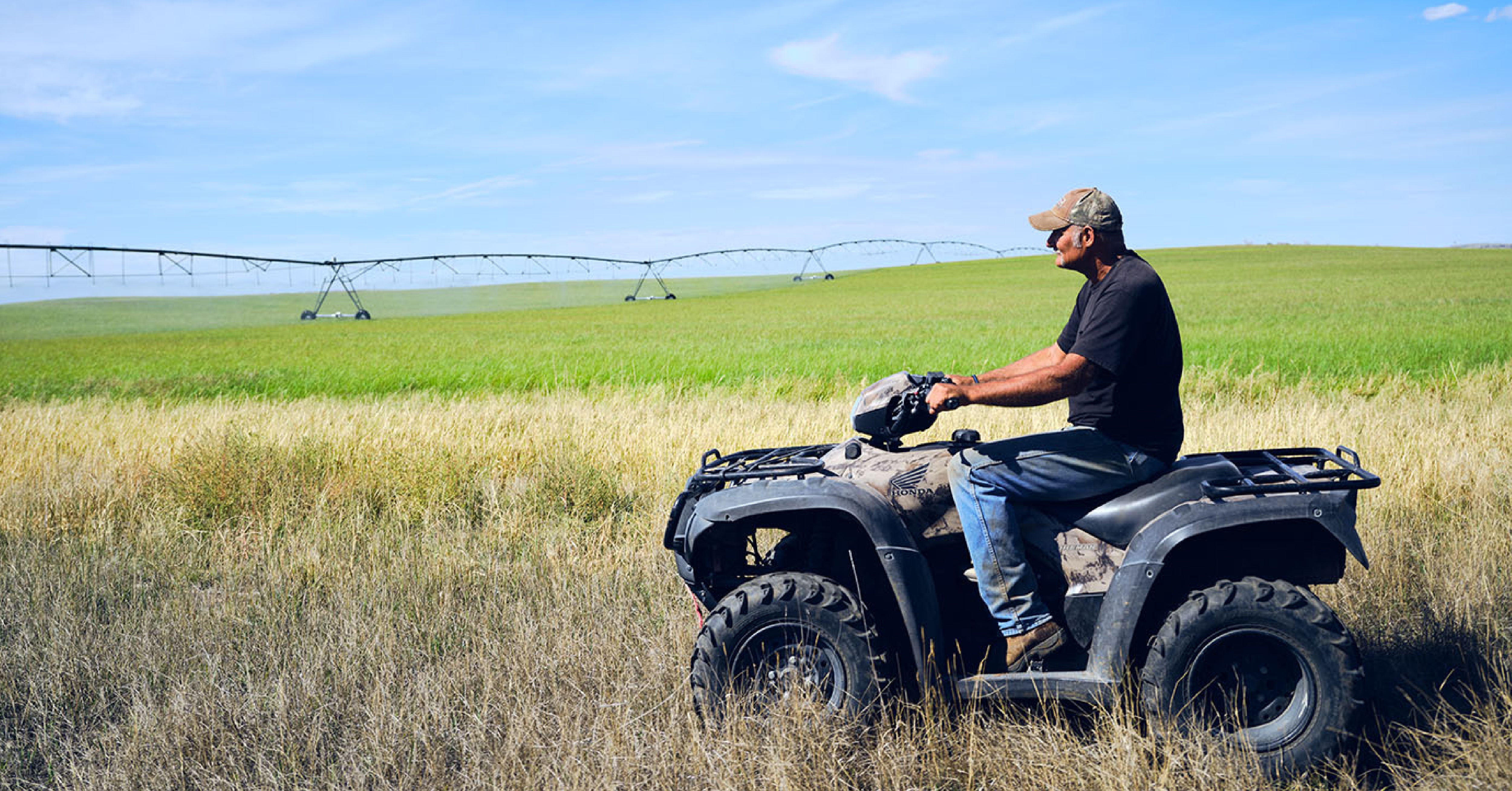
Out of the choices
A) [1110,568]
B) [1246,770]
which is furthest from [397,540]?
[1246,770]

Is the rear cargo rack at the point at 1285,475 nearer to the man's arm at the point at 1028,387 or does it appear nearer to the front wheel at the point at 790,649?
the man's arm at the point at 1028,387

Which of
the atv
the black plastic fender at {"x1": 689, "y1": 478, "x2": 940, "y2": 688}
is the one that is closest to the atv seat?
the atv

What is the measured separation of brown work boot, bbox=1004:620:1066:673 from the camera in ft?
10.9

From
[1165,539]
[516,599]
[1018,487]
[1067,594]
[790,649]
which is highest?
[1018,487]

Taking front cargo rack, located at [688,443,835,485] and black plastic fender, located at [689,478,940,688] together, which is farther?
front cargo rack, located at [688,443,835,485]

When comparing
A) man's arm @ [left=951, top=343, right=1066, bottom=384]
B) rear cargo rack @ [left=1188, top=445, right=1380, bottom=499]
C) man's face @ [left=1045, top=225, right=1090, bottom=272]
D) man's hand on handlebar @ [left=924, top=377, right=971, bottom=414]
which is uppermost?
man's face @ [left=1045, top=225, right=1090, bottom=272]

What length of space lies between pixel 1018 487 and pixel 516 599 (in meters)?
3.07

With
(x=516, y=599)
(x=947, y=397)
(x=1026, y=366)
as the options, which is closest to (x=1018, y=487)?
(x=947, y=397)

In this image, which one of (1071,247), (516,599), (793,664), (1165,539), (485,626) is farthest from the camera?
(516,599)

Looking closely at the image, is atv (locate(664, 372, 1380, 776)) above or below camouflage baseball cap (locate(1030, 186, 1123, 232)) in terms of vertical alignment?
below

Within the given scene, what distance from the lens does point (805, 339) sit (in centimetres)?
2786

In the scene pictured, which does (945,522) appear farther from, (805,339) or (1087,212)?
(805,339)

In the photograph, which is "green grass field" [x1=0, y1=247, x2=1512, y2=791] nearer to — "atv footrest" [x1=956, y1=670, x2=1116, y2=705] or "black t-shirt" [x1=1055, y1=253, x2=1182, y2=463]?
"atv footrest" [x1=956, y1=670, x2=1116, y2=705]

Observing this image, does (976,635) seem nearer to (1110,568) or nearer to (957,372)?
(1110,568)
